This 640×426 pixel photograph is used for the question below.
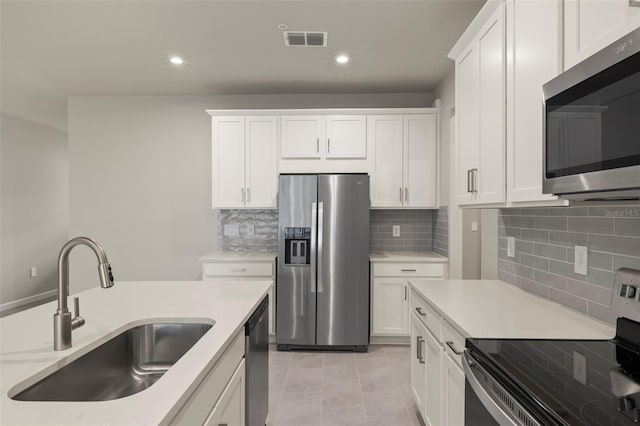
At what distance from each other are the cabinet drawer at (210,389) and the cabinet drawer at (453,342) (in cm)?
93

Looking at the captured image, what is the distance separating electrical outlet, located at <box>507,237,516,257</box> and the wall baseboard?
6484 millimetres

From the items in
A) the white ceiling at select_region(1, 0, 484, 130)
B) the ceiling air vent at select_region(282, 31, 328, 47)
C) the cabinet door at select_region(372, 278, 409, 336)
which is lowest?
the cabinet door at select_region(372, 278, 409, 336)

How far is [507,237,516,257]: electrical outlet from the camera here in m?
2.24

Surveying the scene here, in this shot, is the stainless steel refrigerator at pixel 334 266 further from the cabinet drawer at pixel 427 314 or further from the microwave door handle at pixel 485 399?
the microwave door handle at pixel 485 399

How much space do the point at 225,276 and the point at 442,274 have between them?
2163mm

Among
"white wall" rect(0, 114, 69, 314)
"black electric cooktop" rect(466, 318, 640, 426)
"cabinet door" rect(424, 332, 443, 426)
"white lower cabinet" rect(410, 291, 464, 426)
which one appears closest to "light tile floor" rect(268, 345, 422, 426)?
"white lower cabinet" rect(410, 291, 464, 426)

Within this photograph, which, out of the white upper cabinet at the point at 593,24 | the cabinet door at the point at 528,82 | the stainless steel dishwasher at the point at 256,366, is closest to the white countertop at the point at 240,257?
the stainless steel dishwasher at the point at 256,366

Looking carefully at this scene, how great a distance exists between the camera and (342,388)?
9.27 feet

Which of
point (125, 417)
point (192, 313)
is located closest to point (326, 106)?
point (192, 313)

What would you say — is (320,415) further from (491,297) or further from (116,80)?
(116,80)

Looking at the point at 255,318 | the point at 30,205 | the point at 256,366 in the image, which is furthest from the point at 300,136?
the point at 30,205

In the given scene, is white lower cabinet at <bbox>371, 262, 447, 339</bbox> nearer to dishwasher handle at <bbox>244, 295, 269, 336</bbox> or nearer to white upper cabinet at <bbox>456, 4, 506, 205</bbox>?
white upper cabinet at <bbox>456, 4, 506, 205</bbox>

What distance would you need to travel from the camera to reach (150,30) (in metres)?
2.77

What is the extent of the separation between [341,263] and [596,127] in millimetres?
2594
